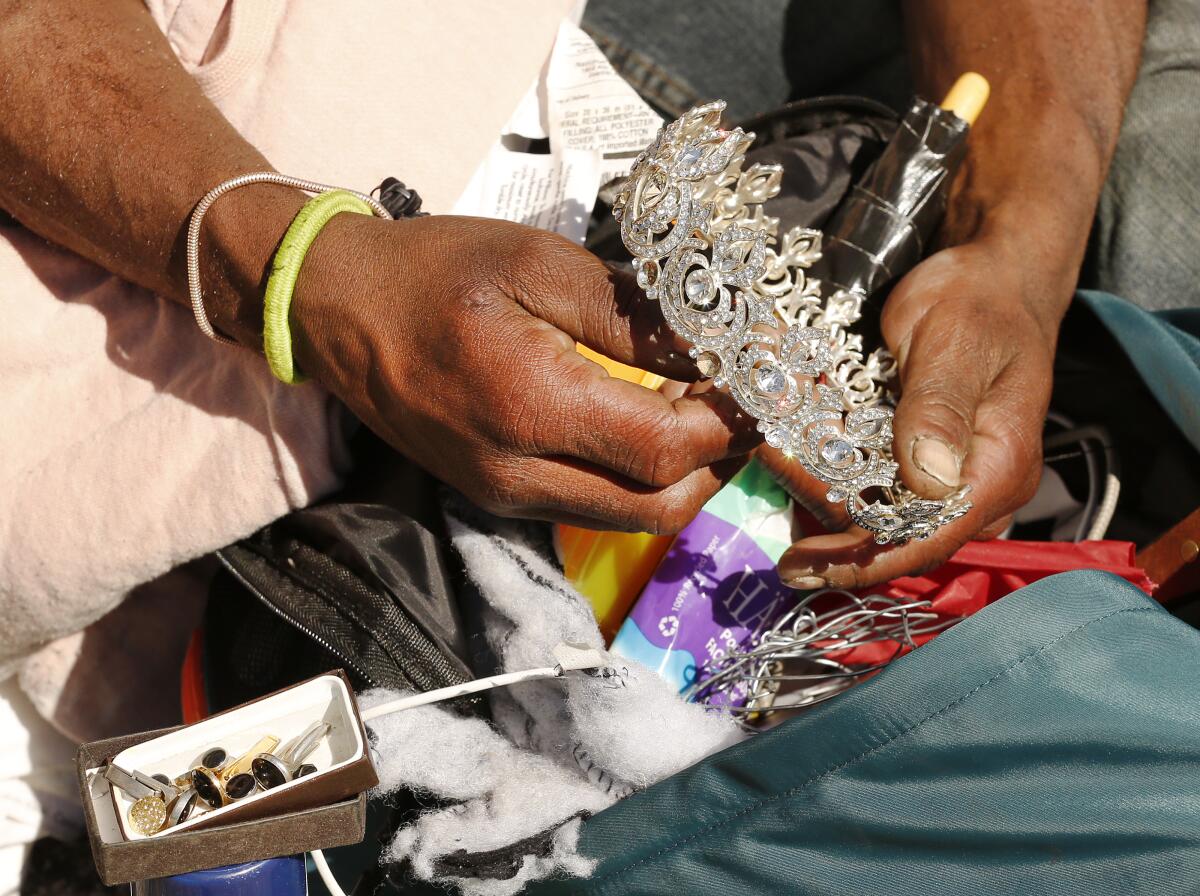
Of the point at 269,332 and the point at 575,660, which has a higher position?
the point at 269,332

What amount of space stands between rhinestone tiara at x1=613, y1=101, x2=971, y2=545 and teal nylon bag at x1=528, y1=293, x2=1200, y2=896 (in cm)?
12

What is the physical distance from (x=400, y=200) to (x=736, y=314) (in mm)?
301

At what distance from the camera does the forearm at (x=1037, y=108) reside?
88cm

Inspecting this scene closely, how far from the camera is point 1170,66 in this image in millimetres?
993

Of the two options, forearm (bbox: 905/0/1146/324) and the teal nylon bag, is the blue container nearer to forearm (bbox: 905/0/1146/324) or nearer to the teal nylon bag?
the teal nylon bag

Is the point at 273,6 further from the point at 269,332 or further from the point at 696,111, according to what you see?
the point at 696,111

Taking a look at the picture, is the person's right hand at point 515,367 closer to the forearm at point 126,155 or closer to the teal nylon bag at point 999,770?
the forearm at point 126,155

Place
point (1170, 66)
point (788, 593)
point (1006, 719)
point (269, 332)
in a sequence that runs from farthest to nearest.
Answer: point (1170, 66) → point (788, 593) → point (269, 332) → point (1006, 719)

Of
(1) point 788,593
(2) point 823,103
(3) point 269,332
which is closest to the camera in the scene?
(3) point 269,332

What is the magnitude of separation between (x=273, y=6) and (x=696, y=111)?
391mm

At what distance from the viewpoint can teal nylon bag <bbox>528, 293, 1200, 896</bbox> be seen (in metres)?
0.46

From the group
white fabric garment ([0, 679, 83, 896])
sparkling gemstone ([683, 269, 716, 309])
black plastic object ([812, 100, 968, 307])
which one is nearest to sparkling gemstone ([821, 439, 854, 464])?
sparkling gemstone ([683, 269, 716, 309])

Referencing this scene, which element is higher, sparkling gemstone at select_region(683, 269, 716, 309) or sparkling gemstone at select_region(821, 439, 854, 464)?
sparkling gemstone at select_region(683, 269, 716, 309)

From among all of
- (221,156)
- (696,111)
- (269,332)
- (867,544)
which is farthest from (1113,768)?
(221,156)
